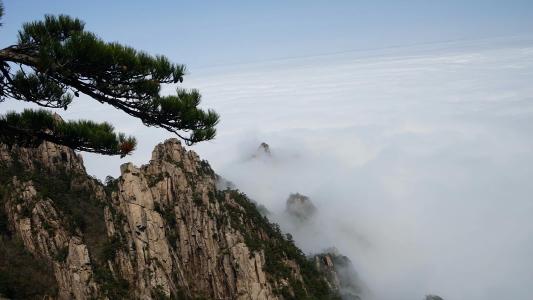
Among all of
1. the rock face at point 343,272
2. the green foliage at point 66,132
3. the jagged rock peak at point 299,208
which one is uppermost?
the jagged rock peak at point 299,208

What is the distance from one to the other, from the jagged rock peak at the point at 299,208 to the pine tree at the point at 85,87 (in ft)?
327

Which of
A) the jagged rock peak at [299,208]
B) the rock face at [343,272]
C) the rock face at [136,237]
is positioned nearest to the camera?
the rock face at [136,237]

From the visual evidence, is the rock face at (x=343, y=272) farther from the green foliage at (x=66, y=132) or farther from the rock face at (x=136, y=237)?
the green foliage at (x=66, y=132)

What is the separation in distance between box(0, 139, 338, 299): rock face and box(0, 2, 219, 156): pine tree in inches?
1163

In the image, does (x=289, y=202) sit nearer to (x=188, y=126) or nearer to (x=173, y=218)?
(x=173, y=218)

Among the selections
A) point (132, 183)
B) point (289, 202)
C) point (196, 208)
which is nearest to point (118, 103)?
point (132, 183)

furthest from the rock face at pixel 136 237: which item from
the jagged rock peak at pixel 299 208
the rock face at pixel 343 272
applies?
the jagged rock peak at pixel 299 208

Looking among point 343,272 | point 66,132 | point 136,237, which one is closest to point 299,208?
point 343,272

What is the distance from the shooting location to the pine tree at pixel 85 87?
22.1ft

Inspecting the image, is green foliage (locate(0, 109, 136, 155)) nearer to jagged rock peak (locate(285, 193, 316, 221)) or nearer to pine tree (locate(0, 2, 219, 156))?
pine tree (locate(0, 2, 219, 156))

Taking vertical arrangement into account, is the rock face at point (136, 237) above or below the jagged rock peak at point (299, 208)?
below

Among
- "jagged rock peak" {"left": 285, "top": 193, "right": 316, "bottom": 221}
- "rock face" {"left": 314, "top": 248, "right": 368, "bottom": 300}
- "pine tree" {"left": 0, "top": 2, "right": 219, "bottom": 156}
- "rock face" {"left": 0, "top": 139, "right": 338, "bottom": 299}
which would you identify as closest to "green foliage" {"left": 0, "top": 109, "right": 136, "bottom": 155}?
"pine tree" {"left": 0, "top": 2, "right": 219, "bottom": 156}

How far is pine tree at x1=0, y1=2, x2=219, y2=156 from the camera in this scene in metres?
6.73

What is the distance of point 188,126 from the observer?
8547 mm
